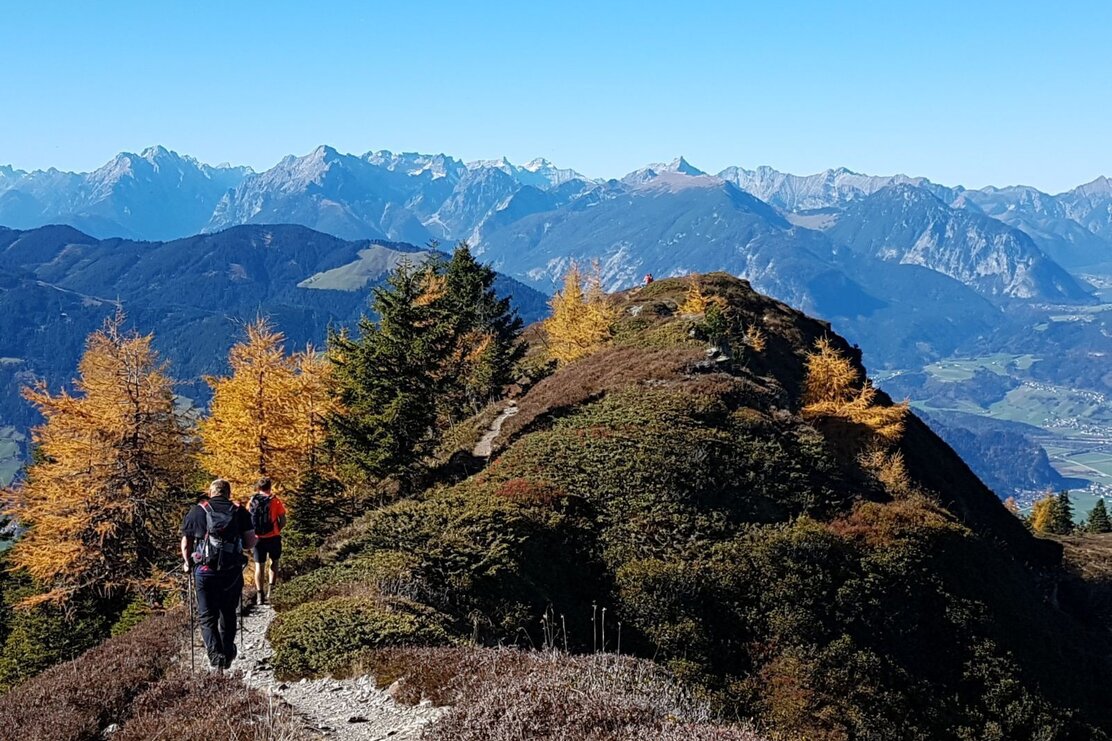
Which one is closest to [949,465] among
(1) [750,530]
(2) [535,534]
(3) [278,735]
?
(1) [750,530]

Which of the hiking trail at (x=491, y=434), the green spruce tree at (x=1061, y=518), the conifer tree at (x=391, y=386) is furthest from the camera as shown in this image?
the green spruce tree at (x=1061, y=518)

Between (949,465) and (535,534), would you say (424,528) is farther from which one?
(949,465)

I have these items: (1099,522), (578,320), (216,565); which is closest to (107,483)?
(216,565)

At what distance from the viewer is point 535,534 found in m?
22.9

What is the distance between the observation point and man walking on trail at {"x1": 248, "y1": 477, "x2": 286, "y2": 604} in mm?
16484

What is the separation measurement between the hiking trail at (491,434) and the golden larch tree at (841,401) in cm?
1899

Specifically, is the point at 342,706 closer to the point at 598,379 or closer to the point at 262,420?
the point at 262,420

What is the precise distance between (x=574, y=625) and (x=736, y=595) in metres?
5.84

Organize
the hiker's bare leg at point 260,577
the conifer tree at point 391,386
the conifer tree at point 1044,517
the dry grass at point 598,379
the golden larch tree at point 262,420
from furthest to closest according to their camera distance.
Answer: the conifer tree at point 1044,517 < the dry grass at point 598,379 < the golden larch tree at point 262,420 < the conifer tree at point 391,386 < the hiker's bare leg at point 260,577

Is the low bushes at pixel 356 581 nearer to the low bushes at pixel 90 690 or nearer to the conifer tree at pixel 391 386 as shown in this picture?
the low bushes at pixel 90 690

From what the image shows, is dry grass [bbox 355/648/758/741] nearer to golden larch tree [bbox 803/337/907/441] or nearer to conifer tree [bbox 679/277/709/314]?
golden larch tree [bbox 803/337/907/441]

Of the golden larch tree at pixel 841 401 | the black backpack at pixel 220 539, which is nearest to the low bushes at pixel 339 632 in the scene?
the black backpack at pixel 220 539

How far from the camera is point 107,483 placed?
31.4 metres

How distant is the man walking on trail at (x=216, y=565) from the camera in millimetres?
12219
